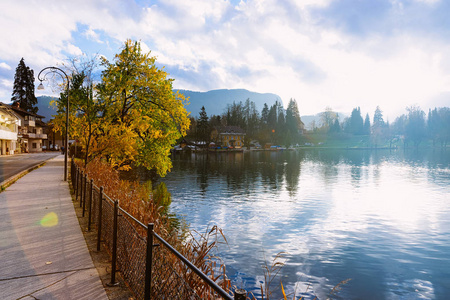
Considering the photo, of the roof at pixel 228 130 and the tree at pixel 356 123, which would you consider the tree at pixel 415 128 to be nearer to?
the tree at pixel 356 123

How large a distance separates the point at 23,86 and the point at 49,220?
88.3 meters

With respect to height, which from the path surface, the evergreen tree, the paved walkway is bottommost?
the paved walkway

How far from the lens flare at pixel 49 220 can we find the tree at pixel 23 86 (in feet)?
277

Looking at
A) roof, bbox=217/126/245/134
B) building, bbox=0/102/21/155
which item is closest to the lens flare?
building, bbox=0/102/21/155

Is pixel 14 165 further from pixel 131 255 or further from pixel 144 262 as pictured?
pixel 144 262

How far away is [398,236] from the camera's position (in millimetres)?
16453

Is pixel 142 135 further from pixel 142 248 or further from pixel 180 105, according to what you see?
pixel 142 248

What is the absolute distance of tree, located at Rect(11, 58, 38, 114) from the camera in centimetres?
8206

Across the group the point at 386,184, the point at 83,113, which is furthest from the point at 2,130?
the point at 386,184

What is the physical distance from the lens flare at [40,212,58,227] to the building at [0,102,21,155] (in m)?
54.6

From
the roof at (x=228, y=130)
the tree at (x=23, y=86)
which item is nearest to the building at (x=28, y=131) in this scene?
the tree at (x=23, y=86)

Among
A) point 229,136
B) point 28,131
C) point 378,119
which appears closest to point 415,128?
point 378,119

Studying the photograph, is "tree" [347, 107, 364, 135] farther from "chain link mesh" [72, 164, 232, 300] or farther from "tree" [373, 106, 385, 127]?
"chain link mesh" [72, 164, 232, 300]

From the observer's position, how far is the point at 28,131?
273 ft
